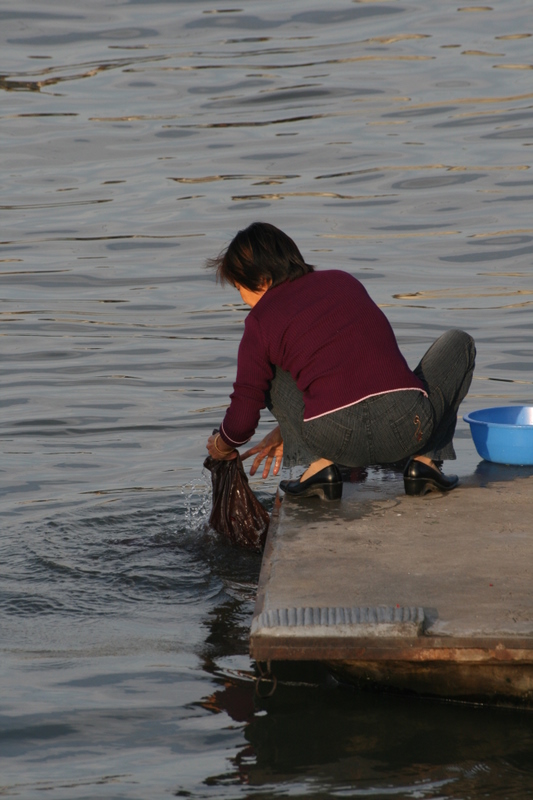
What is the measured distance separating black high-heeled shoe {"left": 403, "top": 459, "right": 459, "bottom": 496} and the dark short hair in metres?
0.95

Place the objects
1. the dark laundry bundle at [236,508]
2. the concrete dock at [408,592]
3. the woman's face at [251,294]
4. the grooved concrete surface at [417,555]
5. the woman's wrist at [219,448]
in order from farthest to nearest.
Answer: the dark laundry bundle at [236,508]
the woman's wrist at [219,448]
the woman's face at [251,294]
the grooved concrete surface at [417,555]
the concrete dock at [408,592]

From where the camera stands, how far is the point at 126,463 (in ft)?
22.7

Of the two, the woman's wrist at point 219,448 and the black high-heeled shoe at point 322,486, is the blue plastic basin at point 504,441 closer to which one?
the black high-heeled shoe at point 322,486

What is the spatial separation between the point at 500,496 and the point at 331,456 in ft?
2.44

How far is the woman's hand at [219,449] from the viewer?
5.13 meters

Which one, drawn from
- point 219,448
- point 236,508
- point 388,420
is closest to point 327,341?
point 388,420

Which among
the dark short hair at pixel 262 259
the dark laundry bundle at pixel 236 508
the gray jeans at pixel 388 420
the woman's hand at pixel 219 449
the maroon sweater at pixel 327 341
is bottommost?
the dark laundry bundle at pixel 236 508

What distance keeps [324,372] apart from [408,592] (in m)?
1.15

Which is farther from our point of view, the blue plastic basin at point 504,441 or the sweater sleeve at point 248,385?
the blue plastic basin at point 504,441

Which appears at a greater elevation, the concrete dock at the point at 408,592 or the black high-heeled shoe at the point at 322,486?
the black high-heeled shoe at the point at 322,486

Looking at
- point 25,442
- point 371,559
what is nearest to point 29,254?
point 25,442

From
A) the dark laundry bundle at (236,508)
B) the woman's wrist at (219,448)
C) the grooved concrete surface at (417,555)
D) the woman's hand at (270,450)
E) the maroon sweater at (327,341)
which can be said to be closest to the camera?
the grooved concrete surface at (417,555)

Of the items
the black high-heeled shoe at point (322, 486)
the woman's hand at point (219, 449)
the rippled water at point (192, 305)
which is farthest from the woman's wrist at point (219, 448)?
the rippled water at point (192, 305)

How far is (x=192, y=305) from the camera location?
10.4 m
